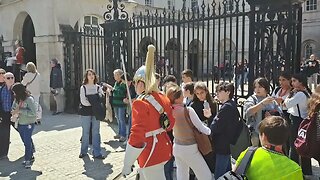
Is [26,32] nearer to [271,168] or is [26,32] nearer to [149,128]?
[149,128]

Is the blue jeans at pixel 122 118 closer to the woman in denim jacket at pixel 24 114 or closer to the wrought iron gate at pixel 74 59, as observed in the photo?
the woman in denim jacket at pixel 24 114

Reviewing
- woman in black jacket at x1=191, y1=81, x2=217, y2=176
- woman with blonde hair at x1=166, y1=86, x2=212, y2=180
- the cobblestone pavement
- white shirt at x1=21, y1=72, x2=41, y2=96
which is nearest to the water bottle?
woman in black jacket at x1=191, y1=81, x2=217, y2=176

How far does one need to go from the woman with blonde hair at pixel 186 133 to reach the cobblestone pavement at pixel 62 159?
1409mm

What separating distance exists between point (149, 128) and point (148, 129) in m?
0.02

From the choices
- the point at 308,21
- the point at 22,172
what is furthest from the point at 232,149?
the point at 308,21

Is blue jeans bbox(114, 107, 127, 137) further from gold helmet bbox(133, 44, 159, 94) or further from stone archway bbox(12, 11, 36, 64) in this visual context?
stone archway bbox(12, 11, 36, 64)

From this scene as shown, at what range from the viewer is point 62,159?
6383 millimetres

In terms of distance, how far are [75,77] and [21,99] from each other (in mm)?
5558

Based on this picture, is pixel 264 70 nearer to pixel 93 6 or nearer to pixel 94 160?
pixel 94 160

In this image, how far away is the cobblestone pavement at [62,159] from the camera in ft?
18.3

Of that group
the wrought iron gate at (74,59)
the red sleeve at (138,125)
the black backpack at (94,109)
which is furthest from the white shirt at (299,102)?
the wrought iron gate at (74,59)

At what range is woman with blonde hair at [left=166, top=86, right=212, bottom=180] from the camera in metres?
4.09

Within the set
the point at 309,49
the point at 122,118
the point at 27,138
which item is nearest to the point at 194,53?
the point at 122,118

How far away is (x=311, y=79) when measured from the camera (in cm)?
1530
